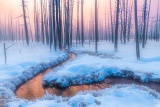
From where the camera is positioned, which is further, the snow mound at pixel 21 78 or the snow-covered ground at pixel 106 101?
the snow mound at pixel 21 78

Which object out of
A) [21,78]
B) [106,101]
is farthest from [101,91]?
[21,78]

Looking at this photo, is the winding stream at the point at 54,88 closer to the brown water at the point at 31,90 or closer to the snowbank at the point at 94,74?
the brown water at the point at 31,90

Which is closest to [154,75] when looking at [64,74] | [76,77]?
[76,77]

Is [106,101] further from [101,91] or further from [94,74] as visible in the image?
[94,74]

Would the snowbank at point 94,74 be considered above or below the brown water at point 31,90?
above

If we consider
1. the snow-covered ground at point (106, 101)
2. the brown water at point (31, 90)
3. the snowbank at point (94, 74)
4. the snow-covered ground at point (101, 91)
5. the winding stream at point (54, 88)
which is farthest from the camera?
the snowbank at point (94, 74)

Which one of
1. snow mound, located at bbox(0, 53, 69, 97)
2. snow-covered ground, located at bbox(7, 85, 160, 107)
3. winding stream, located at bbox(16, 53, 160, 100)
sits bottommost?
winding stream, located at bbox(16, 53, 160, 100)

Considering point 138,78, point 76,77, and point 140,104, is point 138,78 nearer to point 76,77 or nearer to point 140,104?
point 76,77

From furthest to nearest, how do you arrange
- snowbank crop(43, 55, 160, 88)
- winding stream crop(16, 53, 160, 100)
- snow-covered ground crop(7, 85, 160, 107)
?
1. snowbank crop(43, 55, 160, 88)
2. winding stream crop(16, 53, 160, 100)
3. snow-covered ground crop(7, 85, 160, 107)

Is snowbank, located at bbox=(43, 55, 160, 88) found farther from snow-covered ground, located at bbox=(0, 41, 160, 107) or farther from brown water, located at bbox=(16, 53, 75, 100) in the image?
brown water, located at bbox=(16, 53, 75, 100)

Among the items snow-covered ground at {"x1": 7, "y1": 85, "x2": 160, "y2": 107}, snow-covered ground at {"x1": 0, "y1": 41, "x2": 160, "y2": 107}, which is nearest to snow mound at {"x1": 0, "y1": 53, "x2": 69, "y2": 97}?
snow-covered ground at {"x1": 0, "y1": 41, "x2": 160, "y2": 107}

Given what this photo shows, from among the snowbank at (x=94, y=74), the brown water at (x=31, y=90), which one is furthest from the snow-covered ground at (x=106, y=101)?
the snowbank at (x=94, y=74)

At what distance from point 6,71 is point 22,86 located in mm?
1913

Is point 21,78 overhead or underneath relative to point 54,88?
overhead
